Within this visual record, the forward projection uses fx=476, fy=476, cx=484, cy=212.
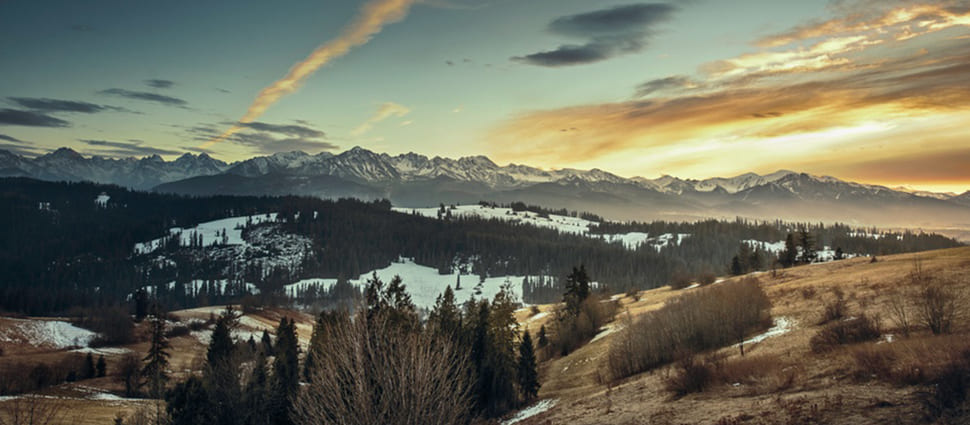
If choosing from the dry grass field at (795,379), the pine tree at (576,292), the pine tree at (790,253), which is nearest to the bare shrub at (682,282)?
the pine tree at (790,253)

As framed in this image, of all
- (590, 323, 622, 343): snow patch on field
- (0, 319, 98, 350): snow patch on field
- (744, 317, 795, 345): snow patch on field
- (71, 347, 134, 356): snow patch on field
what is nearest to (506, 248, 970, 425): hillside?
(744, 317, 795, 345): snow patch on field

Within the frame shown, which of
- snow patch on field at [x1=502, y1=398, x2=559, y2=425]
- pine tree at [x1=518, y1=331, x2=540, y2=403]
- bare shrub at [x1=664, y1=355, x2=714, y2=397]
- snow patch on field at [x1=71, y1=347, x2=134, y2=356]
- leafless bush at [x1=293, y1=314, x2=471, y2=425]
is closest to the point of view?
leafless bush at [x1=293, y1=314, x2=471, y2=425]

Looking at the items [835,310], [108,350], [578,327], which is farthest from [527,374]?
[108,350]

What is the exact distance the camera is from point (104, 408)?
167 feet

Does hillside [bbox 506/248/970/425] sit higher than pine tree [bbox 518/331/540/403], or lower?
higher

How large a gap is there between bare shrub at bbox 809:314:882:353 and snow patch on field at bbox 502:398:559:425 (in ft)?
71.9

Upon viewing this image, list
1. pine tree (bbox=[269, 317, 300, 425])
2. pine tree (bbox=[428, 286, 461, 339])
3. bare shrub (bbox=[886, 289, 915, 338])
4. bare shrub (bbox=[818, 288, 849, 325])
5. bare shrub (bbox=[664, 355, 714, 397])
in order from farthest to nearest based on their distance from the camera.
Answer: pine tree (bbox=[428, 286, 461, 339]), pine tree (bbox=[269, 317, 300, 425]), bare shrub (bbox=[818, 288, 849, 325]), bare shrub (bbox=[664, 355, 714, 397]), bare shrub (bbox=[886, 289, 915, 338])

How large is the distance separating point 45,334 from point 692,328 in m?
138

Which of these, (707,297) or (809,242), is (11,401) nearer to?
(707,297)

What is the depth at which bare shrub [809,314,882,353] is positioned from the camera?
2932 cm

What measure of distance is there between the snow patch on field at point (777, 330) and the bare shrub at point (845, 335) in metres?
8.12

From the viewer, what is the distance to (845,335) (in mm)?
30547

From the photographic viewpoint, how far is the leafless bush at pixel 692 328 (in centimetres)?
4500

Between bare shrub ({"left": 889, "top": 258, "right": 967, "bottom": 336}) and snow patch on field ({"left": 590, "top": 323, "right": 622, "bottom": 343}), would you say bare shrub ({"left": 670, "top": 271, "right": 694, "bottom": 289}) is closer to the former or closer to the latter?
snow patch on field ({"left": 590, "top": 323, "right": 622, "bottom": 343})
